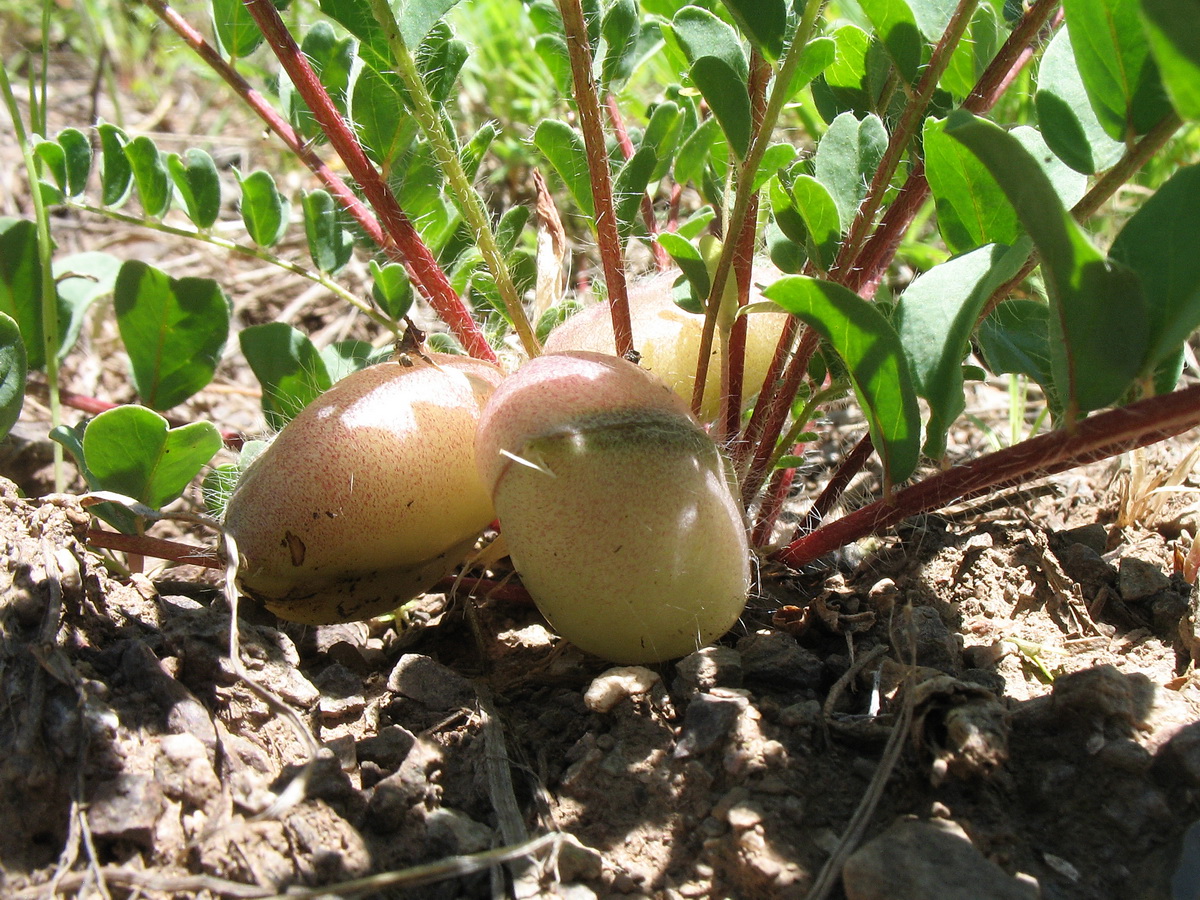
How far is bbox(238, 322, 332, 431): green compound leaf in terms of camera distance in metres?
1.52

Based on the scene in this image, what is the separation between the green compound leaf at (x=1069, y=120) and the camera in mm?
1063

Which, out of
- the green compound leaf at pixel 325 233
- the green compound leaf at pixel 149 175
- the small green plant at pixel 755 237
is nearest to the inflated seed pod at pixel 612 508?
the small green plant at pixel 755 237

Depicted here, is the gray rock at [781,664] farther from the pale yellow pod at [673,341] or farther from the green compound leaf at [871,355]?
the pale yellow pod at [673,341]

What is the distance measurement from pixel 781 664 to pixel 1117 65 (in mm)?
718

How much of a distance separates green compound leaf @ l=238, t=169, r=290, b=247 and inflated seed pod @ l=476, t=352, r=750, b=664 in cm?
69

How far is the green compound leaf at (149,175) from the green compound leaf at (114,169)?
0.02m

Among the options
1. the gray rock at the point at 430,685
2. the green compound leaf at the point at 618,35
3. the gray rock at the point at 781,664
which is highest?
the green compound leaf at the point at 618,35

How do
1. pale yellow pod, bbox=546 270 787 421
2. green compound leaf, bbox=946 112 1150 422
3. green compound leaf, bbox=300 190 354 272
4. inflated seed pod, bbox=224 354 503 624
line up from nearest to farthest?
green compound leaf, bbox=946 112 1150 422 → inflated seed pod, bbox=224 354 503 624 → pale yellow pod, bbox=546 270 787 421 → green compound leaf, bbox=300 190 354 272

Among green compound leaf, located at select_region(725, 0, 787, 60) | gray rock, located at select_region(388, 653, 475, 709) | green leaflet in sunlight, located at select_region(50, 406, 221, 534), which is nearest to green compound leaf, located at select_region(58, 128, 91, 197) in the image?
green leaflet in sunlight, located at select_region(50, 406, 221, 534)

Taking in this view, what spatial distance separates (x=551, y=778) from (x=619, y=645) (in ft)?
0.54

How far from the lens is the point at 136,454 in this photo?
125cm

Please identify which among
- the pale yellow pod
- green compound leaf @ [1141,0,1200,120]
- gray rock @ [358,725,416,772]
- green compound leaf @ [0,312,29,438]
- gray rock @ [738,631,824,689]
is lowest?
gray rock @ [358,725,416,772]

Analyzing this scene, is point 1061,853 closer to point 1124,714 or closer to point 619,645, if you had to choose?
point 1124,714

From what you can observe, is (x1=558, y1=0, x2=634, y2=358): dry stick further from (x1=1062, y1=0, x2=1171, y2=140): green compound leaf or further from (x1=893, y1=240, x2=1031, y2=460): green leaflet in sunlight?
(x1=1062, y1=0, x2=1171, y2=140): green compound leaf
